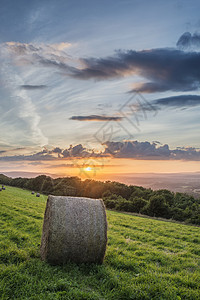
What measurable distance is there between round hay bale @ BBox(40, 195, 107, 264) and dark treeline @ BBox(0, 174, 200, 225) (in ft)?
67.0

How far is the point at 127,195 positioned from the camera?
4438cm

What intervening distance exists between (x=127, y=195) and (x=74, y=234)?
38.2 m

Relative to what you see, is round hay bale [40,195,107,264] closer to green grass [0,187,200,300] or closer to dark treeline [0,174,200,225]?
green grass [0,187,200,300]

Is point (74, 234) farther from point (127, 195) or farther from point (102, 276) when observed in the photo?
point (127, 195)

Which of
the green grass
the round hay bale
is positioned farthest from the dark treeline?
the round hay bale

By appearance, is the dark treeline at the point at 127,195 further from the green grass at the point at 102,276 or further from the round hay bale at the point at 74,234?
the round hay bale at the point at 74,234

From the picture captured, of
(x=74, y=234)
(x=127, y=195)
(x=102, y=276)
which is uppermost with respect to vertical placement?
(x=74, y=234)

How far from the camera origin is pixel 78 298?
520 centimetres

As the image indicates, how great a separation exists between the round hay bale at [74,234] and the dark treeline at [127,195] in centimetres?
2043

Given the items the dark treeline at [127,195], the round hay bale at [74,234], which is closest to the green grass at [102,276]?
the round hay bale at [74,234]

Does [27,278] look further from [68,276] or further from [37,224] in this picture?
[37,224]

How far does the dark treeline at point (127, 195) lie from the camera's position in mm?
29344

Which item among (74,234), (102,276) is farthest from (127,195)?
(102,276)

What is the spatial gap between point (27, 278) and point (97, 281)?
72.8 inches
